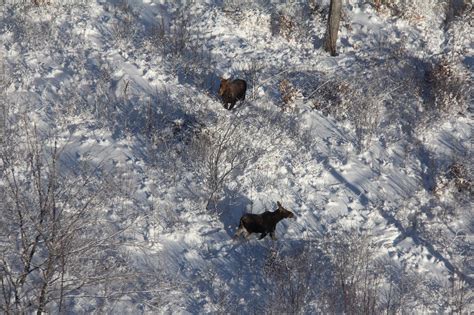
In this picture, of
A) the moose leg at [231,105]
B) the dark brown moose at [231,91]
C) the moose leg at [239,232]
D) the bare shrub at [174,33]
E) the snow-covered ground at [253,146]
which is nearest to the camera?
the snow-covered ground at [253,146]

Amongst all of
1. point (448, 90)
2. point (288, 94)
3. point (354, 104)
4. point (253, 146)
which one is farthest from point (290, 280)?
point (448, 90)

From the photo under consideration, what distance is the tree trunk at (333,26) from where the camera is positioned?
39.1ft

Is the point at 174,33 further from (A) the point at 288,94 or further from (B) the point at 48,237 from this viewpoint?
(B) the point at 48,237

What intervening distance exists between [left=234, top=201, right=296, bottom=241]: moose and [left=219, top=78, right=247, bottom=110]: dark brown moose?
2880 millimetres

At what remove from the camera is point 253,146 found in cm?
988

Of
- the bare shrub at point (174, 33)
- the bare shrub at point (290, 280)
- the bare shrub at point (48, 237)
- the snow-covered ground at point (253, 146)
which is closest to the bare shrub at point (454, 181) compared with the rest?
the snow-covered ground at point (253, 146)

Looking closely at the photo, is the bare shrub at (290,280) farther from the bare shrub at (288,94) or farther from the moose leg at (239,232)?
the bare shrub at (288,94)

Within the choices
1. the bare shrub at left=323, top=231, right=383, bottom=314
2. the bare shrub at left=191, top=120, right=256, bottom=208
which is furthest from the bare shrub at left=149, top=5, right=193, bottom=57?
the bare shrub at left=323, top=231, right=383, bottom=314

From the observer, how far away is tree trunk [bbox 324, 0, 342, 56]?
470 inches

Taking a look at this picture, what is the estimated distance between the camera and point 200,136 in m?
9.54

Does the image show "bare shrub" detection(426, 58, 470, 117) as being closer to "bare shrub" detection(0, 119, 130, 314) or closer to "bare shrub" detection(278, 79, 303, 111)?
"bare shrub" detection(278, 79, 303, 111)

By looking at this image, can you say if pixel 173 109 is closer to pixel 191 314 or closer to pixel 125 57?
pixel 125 57

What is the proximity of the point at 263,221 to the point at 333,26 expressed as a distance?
5.66 meters

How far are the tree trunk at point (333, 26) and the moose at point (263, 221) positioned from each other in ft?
17.1
